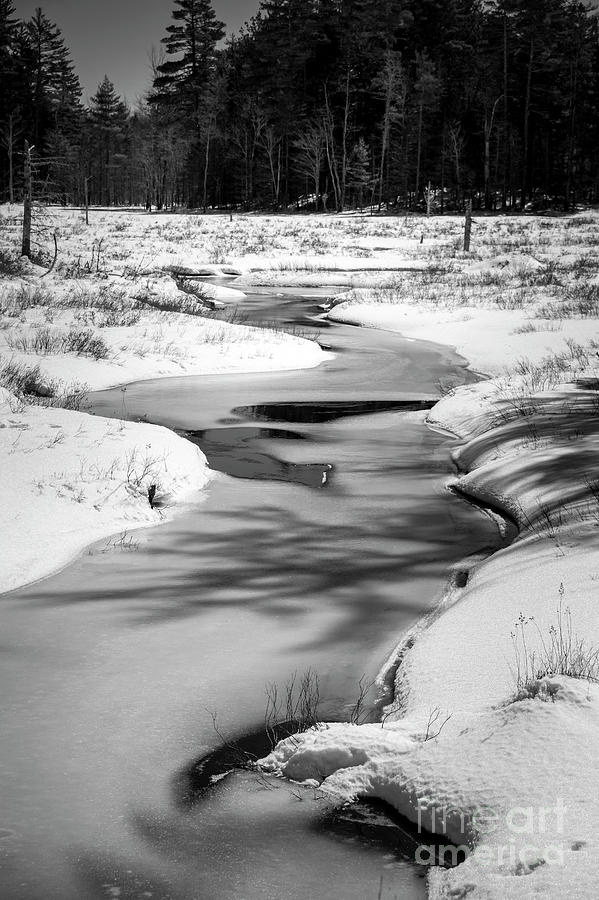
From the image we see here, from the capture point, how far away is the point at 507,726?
3115mm

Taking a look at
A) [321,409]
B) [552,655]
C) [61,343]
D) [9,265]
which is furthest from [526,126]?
[552,655]

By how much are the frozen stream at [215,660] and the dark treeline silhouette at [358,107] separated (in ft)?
166

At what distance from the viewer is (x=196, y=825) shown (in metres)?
3.24

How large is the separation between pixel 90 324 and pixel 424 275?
18.6 meters

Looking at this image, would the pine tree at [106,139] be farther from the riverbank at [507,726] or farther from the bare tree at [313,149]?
the riverbank at [507,726]

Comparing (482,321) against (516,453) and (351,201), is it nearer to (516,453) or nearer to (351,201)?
(516,453)

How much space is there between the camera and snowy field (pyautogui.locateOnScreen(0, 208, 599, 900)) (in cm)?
283

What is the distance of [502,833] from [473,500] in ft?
19.3

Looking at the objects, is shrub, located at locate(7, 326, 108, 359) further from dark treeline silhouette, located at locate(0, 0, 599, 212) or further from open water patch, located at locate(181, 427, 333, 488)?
dark treeline silhouette, located at locate(0, 0, 599, 212)

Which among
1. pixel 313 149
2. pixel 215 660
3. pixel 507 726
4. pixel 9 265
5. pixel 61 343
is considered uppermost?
pixel 313 149

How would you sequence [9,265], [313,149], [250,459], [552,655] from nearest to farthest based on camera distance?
[552,655]
[250,459]
[9,265]
[313,149]

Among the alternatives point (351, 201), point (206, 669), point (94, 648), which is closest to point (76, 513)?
point (94, 648)

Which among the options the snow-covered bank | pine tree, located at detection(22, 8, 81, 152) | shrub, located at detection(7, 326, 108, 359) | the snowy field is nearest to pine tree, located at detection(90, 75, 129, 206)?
pine tree, located at detection(22, 8, 81, 152)

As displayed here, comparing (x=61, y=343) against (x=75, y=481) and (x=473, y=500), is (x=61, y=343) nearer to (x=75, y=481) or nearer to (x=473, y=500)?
(x=75, y=481)
